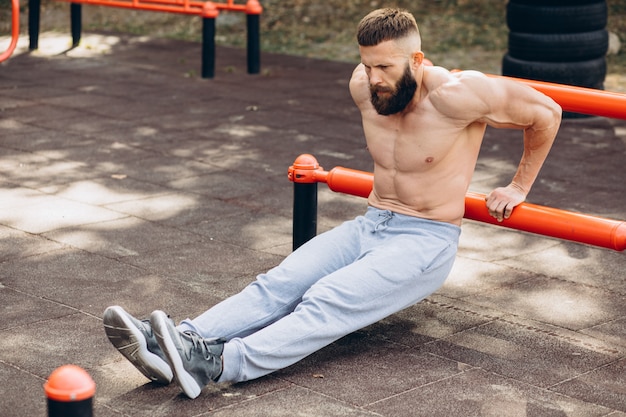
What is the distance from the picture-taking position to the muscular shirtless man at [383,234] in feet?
12.5

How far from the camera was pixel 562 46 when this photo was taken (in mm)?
9078

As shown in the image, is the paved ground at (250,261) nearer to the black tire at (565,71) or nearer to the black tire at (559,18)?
the black tire at (565,71)

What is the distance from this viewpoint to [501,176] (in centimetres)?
724

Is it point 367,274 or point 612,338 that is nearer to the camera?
point 367,274

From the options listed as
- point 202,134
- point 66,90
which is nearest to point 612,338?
point 202,134

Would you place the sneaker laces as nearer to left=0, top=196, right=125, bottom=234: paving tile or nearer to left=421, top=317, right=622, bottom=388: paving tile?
left=421, top=317, right=622, bottom=388: paving tile

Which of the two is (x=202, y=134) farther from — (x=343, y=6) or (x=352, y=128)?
(x=343, y=6)

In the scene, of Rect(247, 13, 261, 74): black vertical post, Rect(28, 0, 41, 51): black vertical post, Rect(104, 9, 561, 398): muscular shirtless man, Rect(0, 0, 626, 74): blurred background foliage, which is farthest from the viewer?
Rect(0, 0, 626, 74): blurred background foliage

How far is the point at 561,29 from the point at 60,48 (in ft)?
19.9

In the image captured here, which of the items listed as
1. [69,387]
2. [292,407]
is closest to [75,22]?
[292,407]

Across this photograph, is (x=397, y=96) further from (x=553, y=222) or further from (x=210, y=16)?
(x=210, y=16)

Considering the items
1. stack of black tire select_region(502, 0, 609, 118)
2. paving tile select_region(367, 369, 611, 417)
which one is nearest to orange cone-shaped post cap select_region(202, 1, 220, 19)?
stack of black tire select_region(502, 0, 609, 118)

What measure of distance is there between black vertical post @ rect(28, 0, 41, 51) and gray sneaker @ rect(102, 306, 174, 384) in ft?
29.8

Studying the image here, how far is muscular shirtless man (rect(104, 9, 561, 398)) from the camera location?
150 inches
